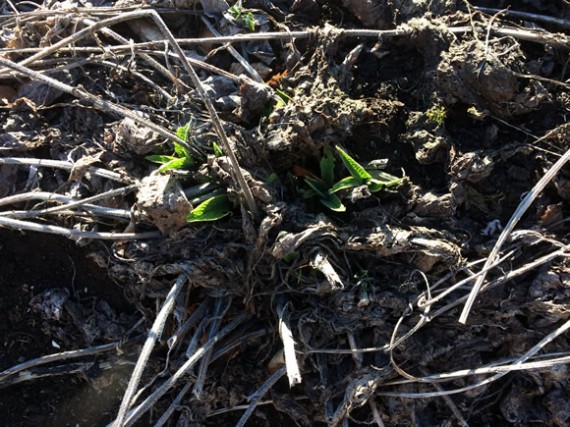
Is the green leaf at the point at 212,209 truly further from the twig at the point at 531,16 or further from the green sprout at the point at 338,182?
the twig at the point at 531,16

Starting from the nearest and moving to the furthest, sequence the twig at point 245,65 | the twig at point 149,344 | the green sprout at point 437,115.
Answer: the twig at point 149,344
the green sprout at point 437,115
the twig at point 245,65

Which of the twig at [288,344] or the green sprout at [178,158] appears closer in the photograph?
the twig at [288,344]

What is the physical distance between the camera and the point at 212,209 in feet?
7.26

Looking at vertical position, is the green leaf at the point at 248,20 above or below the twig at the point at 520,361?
above

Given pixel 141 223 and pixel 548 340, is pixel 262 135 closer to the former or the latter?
pixel 141 223

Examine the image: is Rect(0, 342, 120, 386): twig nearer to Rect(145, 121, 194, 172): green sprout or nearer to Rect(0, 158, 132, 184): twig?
Rect(0, 158, 132, 184): twig

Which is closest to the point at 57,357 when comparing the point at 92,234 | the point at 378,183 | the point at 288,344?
the point at 92,234

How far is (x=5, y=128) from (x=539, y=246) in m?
2.50

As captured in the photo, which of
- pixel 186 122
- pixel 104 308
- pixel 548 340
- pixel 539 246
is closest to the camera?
pixel 548 340

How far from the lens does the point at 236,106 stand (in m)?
2.43

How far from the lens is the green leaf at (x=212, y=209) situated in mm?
2162

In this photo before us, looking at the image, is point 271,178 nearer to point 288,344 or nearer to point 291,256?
point 291,256

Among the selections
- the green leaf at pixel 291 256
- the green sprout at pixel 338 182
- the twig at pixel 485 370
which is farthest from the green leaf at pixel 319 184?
the twig at pixel 485 370

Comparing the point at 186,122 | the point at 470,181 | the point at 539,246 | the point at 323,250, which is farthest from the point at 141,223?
the point at 539,246
